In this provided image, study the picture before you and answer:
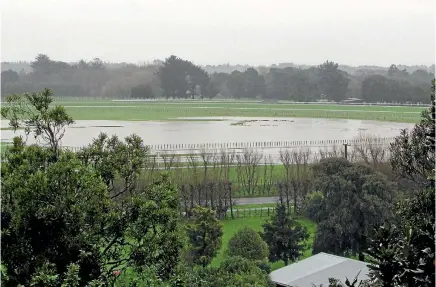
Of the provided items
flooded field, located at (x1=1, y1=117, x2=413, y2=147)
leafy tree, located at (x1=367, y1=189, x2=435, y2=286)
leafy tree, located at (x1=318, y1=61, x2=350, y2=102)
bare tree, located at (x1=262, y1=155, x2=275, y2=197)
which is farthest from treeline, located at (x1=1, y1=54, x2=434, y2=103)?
leafy tree, located at (x1=367, y1=189, x2=435, y2=286)

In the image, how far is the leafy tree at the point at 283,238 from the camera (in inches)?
351

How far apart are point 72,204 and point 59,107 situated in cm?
99

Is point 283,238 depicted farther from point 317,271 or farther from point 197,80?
point 197,80

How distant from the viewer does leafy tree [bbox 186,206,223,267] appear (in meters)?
8.36

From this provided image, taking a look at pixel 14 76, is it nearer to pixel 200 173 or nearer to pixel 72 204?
pixel 200 173

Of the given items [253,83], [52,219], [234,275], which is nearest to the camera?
[52,219]

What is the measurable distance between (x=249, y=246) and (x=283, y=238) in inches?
29.3

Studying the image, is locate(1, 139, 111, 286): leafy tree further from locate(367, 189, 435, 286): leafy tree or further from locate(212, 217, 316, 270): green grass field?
locate(212, 217, 316, 270): green grass field

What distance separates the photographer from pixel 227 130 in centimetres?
2439

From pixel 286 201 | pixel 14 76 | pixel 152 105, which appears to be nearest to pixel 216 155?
pixel 286 201

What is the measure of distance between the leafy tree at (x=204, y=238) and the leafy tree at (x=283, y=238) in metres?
0.89

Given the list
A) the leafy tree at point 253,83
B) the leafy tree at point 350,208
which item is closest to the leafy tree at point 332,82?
the leafy tree at point 253,83

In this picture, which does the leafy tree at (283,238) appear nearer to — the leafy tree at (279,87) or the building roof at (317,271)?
the building roof at (317,271)

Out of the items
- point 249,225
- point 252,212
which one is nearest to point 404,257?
point 249,225
